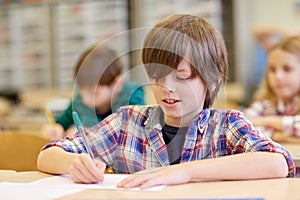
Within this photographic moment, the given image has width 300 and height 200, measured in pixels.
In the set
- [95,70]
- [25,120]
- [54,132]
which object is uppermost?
[95,70]

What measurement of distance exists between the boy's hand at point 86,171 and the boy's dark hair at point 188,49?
9.4 inches

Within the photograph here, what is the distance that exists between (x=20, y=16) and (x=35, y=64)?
1.85 ft

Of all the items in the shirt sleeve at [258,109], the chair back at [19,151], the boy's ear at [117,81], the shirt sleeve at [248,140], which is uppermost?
the boy's ear at [117,81]

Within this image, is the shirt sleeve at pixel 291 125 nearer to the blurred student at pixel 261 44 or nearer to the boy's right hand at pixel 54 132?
the boy's right hand at pixel 54 132

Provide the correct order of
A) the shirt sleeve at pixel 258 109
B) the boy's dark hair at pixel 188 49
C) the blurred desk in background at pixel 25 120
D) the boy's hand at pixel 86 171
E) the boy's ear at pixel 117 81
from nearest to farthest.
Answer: the boy's hand at pixel 86 171
the boy's dark hair at pixel 188 49
the boy's ear at pixel 117 81
the shirt sleeve at pixel 258 109
the blurred desk in background at pixel 25 120

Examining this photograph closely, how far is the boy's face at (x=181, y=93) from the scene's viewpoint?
1.11 m

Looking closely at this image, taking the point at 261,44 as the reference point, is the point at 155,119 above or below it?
above

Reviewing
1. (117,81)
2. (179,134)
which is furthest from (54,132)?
(179,134)

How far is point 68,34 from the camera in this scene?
5320 mm

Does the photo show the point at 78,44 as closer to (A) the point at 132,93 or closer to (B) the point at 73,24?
(B) the point at 73,24

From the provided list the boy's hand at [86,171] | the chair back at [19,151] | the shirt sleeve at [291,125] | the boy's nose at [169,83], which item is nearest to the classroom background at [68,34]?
the shirt sleeve at [291,125]

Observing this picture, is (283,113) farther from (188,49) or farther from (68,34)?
(68,34)

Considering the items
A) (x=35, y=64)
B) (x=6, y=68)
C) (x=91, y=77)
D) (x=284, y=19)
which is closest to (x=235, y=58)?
(x=284, y=19)

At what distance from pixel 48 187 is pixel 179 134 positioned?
1.27ft
